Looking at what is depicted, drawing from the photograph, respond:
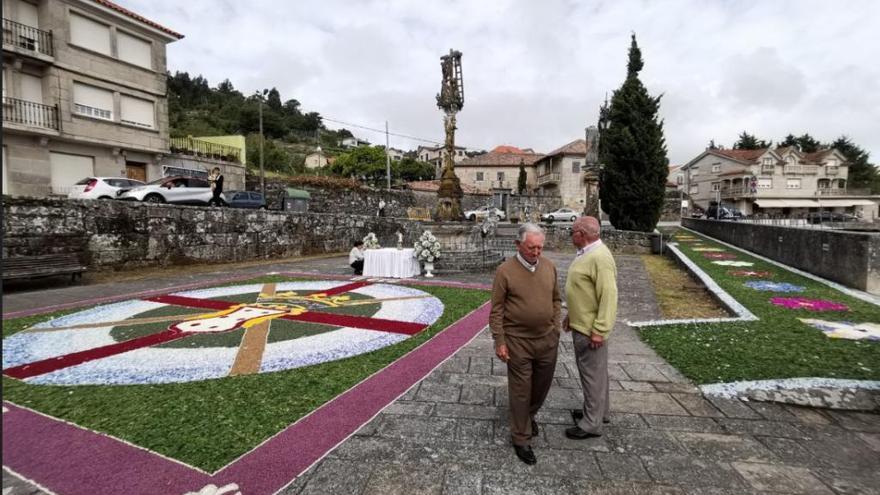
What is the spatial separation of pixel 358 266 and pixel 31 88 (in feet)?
56.8

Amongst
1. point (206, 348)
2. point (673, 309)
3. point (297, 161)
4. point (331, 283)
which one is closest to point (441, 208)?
point (331, 283)

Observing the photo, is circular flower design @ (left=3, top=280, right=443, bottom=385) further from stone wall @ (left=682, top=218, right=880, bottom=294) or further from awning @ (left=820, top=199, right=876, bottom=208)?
awning @ (left=820, top=199, right=876, bottom=208)

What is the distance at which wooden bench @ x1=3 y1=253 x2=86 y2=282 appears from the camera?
32.3 feet

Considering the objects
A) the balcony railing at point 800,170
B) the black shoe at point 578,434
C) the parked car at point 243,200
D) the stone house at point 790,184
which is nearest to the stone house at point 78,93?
the parked car at point 243,200

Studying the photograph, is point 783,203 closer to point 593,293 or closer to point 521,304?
point 593,293

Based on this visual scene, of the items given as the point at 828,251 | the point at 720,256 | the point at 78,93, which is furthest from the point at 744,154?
the point at 78,93

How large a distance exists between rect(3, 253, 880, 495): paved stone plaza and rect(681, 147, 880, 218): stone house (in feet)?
184

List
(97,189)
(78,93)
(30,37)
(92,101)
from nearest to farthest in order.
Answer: (97,189) < (30,37) < (78,93) < (92,101)

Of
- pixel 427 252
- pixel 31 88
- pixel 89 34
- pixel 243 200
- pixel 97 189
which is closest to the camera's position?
pixel 427 252

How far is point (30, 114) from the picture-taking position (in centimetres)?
1811

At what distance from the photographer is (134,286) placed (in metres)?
10.9

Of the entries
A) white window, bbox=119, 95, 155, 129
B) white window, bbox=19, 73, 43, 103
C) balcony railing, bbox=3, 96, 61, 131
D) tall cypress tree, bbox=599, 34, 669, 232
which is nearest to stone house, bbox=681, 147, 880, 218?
tall cypress tree, bbox=599, 34, 669, 232

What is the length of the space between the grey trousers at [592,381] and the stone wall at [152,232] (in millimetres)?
10706

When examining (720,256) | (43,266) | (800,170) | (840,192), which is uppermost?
(800,170)
